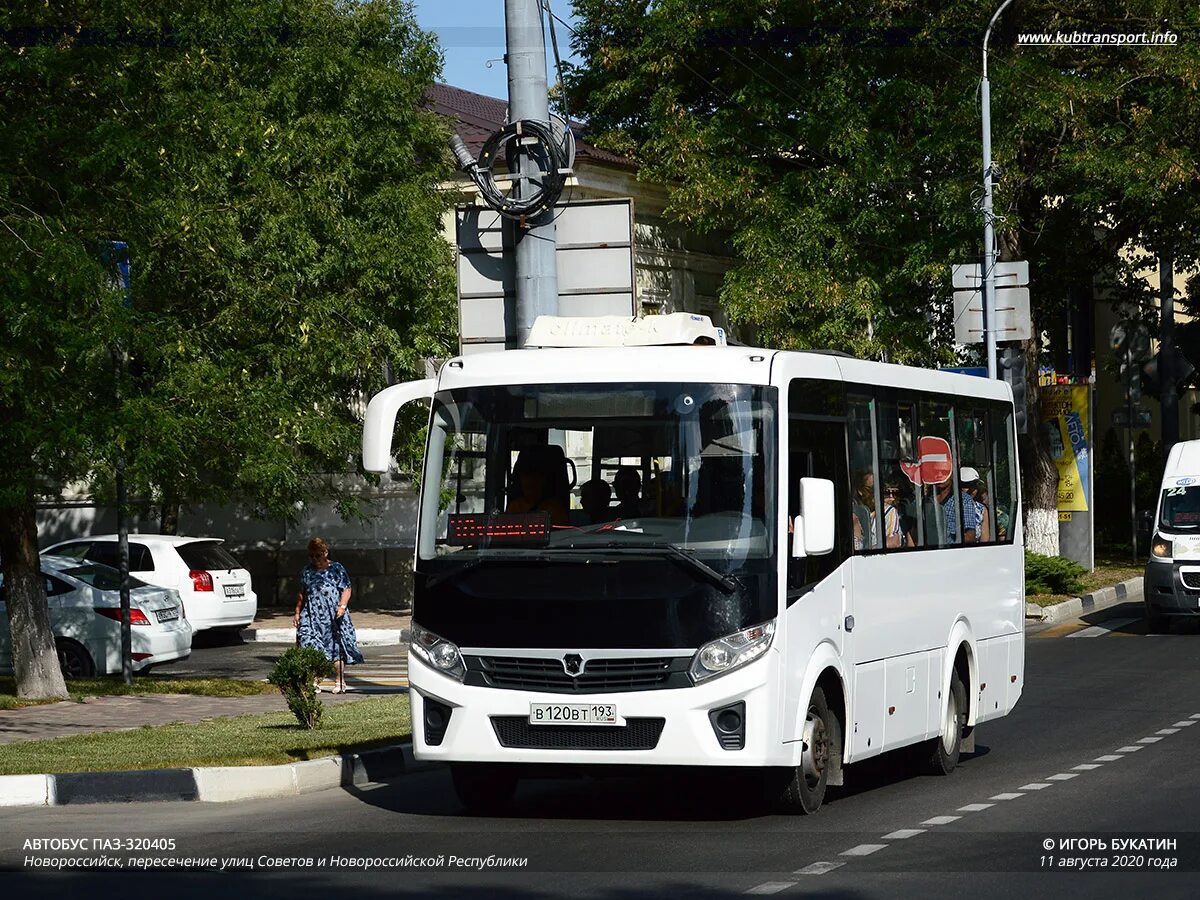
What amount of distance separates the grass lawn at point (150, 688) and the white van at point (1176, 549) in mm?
11585

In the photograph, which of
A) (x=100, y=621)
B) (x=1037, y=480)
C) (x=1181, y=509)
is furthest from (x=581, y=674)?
(x=1037, y=480)

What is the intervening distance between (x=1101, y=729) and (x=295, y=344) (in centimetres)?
1342

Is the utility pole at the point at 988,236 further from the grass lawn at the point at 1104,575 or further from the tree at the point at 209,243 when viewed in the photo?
the tree at the point at 209,243

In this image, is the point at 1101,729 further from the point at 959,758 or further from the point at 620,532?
the point at 620,532

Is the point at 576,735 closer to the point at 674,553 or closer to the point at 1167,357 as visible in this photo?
the point at 674,553

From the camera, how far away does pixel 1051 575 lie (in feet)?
98.1

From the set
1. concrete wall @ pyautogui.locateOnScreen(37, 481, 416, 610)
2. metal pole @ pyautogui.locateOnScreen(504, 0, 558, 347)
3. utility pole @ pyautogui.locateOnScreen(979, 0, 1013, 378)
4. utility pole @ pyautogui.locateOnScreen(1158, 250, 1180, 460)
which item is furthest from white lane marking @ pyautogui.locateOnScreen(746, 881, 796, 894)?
utility pole @ pyautogui.locateOnScreen(1158, 250, 1180, 460)

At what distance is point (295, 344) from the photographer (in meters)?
25.4

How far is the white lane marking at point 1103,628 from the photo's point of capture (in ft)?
84.4

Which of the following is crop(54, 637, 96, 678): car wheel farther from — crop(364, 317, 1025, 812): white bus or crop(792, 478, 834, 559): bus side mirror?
crop(792, 478, 834, 559): bus side mirror

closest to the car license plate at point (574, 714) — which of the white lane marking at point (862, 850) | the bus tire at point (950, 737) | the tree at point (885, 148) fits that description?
the white lane marking at point (862, 850)

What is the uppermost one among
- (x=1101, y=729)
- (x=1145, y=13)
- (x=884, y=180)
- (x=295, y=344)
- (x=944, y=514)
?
(x=1145, y=13)

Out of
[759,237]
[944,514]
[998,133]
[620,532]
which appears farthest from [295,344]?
[620,532]

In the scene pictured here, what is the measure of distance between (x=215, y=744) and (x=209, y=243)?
25.5 feet
